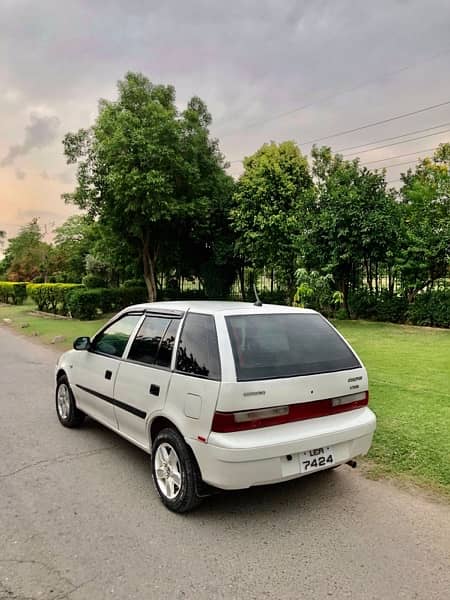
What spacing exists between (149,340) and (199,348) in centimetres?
78

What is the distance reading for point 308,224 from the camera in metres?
14.9

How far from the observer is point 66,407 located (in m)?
5.29

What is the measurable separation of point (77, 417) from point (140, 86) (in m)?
A: 15.7

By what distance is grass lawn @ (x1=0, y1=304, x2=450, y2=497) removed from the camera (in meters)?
4.05

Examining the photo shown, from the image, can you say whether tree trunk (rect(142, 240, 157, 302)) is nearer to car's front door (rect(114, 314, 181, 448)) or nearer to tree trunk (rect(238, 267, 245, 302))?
tree trunk (rect(238, 267, 245, 302))

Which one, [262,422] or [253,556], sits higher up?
[262,422]

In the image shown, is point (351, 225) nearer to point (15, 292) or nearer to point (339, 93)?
point (339, 93)

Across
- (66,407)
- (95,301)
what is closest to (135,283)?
(95,301)

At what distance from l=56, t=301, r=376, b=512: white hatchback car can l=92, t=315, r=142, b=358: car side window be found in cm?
16

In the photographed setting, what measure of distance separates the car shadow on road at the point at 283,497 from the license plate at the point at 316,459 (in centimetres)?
38

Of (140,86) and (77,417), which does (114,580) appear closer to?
(77,417)

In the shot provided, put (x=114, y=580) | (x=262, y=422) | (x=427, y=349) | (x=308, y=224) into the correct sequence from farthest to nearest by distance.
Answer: (x=308, y=224) < (x=427, y=349) < (x=262, y=422) < (x=114, y=580)

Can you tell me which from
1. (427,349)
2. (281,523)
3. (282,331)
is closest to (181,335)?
(282,331)

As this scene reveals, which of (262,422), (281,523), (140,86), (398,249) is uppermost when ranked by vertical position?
(140,86)
